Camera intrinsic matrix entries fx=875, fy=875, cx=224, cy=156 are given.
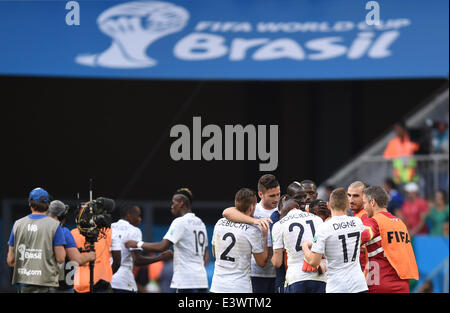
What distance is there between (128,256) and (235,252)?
2220 millimetres

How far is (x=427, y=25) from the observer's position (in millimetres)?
15633

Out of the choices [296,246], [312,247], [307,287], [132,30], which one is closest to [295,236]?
[296,246]

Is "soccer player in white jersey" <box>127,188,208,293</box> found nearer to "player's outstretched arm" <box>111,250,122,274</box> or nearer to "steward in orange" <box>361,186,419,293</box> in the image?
"player's outstretched arm" <box>111,250,122,274</box>

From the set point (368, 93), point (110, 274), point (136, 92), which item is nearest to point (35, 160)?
point (136, 92)

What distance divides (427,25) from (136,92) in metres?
7.47

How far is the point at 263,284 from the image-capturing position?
909 centimetres

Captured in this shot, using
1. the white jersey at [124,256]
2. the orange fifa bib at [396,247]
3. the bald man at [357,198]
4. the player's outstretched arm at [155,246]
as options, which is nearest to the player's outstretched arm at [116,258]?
the white jersey at [124,256]

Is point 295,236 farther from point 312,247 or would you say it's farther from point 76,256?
point 76,256

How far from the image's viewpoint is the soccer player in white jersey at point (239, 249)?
28.5 feet

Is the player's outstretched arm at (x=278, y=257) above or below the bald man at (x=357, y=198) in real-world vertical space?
below

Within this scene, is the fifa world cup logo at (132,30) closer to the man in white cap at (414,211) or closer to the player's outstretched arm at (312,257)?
the man in white cap at (414,211)

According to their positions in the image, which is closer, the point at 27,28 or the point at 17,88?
the point at 27,28

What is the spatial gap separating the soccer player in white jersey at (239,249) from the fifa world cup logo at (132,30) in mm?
7423

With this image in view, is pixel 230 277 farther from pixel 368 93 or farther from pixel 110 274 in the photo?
pixel 368 93
